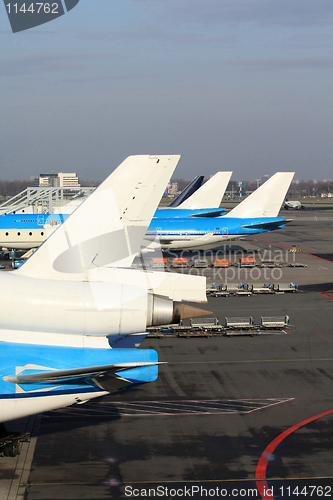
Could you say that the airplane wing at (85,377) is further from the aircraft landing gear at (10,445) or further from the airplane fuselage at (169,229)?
the airplane fuselage at (169,229)

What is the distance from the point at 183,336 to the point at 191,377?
7323mm

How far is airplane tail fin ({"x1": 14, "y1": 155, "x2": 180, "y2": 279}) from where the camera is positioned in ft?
54.0

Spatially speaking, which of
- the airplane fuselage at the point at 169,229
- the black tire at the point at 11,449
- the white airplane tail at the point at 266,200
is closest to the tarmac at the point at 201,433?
the black tire at the point at 11,449

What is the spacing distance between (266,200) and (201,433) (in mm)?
55196

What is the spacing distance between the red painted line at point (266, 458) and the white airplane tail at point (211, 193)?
64.7 m

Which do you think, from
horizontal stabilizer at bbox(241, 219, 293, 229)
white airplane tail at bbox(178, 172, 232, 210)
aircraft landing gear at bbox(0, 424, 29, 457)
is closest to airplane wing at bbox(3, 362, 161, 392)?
aircraft landing gear at bbox(0, 424, 29, 457)

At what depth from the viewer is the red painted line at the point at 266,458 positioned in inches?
625

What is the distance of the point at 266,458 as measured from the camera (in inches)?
695

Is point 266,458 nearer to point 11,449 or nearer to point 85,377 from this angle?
point 85,377

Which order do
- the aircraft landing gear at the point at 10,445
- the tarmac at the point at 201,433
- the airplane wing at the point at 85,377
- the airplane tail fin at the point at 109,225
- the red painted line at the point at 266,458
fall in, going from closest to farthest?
the airplane wing at the point at 85,377
the red painted line at the point at 266,458
the tarmac at the point at 201,433
the airplane tail fin at the point at 109,225
the aircraft landing gear at the point at 10,445

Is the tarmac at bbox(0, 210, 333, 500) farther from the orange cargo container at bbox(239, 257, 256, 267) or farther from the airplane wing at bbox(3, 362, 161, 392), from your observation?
the orange cargo container at bbox(239, 257, 256, 267)

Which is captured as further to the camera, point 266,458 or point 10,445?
point 266,458

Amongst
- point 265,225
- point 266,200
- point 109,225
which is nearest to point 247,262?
point 265,225

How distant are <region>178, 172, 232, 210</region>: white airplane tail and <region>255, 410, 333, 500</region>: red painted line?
2546 inches
